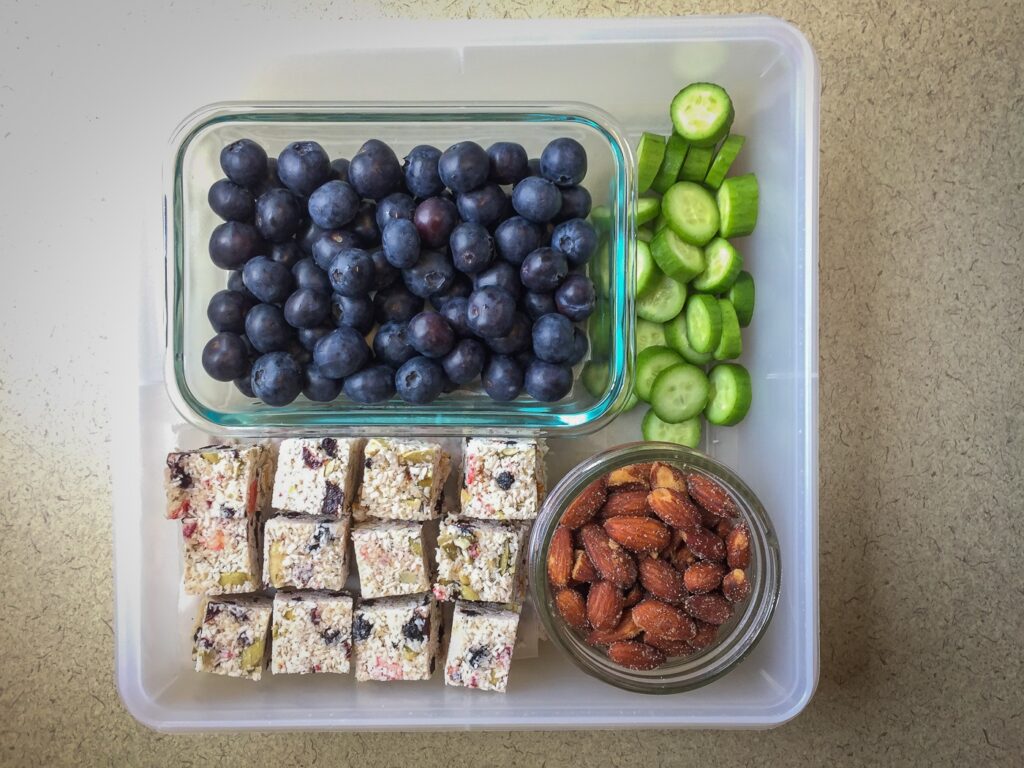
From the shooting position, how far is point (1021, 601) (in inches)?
49.0

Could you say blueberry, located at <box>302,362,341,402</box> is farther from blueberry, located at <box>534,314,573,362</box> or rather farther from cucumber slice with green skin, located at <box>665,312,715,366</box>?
cucumber slice with green skin, located at <box>665,312,715,366</box>

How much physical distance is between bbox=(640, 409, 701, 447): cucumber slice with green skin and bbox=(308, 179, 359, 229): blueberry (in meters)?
0.57

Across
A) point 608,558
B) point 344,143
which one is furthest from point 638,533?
point 344,143

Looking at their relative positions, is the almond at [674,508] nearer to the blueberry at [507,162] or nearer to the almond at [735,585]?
the almond at [735,585]

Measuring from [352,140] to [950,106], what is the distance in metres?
1.00

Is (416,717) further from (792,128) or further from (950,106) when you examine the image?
(950,106)

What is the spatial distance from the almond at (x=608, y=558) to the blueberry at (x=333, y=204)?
549mm

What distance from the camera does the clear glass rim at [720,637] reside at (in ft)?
3.29

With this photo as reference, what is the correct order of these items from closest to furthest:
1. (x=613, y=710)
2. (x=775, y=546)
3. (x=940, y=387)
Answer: (x=775, y=546)
(x=613, y=710)
(x=940, y=387)

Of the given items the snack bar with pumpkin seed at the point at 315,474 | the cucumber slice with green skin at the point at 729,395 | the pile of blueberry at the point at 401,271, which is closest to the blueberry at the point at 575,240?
the pile of blueberry at the point at 401,271

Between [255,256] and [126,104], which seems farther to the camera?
[126,104]

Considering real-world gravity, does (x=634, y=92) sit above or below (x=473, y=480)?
above

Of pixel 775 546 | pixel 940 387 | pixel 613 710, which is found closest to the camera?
pixel 775 546

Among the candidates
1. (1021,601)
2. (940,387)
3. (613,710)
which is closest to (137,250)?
(613,710)
